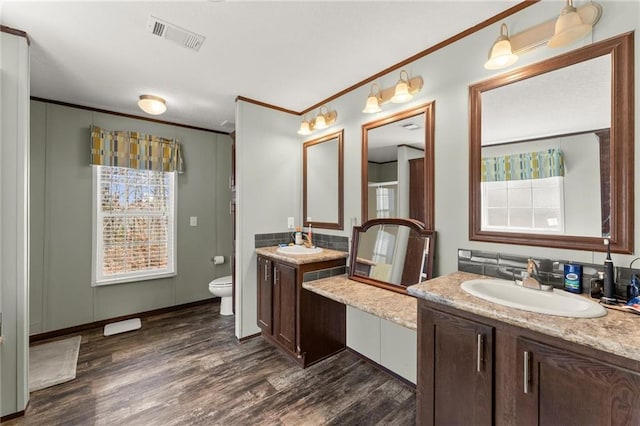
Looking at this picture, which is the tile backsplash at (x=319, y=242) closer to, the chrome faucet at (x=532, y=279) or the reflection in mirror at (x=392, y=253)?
the reflection in mirror at (x=392, y=253)

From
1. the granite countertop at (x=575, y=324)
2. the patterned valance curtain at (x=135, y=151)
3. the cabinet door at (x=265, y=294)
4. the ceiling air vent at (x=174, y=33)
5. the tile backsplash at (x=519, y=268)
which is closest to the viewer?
the granite countertop at (x=575, y=324)

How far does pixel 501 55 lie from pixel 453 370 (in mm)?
1628

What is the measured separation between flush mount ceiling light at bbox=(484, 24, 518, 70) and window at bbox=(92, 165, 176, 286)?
359 centimetres

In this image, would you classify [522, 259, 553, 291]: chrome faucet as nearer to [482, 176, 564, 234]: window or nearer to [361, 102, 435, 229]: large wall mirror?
[482, 176, 564, 234]: window

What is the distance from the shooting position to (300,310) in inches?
90.0

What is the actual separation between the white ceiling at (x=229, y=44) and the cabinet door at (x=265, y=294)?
1.73 meters

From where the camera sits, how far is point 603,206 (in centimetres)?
129

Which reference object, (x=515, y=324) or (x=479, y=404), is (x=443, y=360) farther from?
(x=515, y=324)

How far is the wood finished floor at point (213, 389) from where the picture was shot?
1.76 meters

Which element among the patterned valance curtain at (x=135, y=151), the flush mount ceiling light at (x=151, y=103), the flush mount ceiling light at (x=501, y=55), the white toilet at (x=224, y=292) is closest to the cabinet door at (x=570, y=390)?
the flush mount ceiling light at (x=501, y=55)

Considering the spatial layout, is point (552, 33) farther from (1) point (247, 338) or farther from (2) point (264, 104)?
(1) point (247, 338)

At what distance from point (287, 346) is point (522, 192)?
7.01ft

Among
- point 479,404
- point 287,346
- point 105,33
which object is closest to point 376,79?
point 105,33

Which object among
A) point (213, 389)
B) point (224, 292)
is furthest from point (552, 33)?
point (224, 292)
